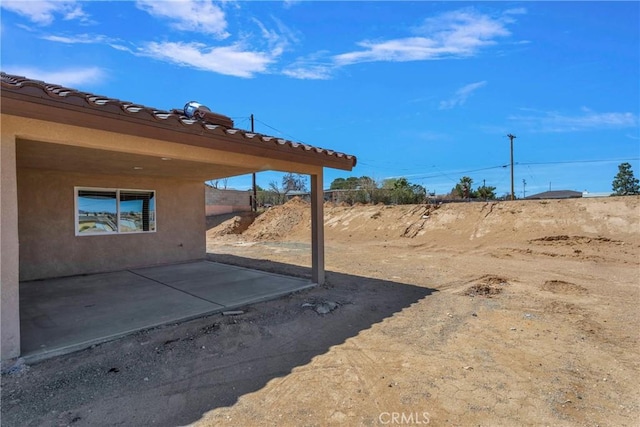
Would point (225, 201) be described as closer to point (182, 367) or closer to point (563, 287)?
point (563, 287)

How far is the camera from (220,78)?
14.1m

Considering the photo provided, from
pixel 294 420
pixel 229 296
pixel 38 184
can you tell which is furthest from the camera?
pixel 38 184

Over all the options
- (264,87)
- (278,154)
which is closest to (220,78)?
(264,87)

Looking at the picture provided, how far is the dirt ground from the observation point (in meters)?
2.66

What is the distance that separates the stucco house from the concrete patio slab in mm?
622

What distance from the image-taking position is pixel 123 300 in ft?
19.2

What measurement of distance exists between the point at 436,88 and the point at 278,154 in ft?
53.2

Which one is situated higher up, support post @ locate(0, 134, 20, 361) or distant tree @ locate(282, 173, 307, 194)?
distant tree @ locate(282, 173, 307, 194)

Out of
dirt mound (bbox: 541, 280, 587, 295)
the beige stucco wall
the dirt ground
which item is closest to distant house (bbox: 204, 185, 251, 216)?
the beige stucco wall

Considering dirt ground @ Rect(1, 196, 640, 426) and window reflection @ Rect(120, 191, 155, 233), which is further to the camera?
window reflection @ Rect(120, 191, 155, 233)

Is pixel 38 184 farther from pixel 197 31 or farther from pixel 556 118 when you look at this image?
pixel 556 118

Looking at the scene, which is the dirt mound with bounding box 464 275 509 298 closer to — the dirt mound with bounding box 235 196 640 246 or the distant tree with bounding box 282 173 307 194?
the dirt mound with bounding box 235 196 640 246

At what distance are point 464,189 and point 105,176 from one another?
33962 millimetres

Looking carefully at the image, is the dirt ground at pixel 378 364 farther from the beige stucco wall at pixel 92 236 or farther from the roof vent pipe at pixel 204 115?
the beige stucco wall at pixel 92 236
